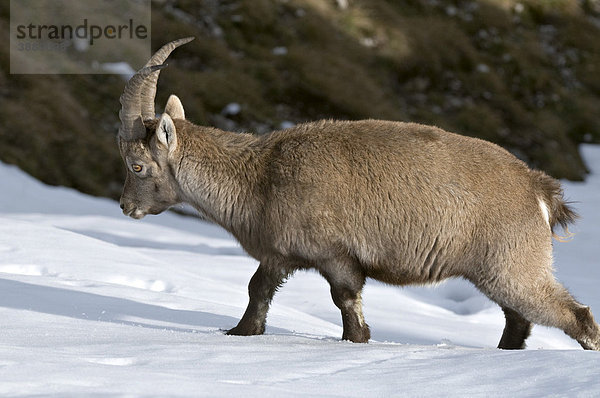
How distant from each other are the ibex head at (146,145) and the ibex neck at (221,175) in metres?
0.13

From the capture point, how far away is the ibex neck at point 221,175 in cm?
652

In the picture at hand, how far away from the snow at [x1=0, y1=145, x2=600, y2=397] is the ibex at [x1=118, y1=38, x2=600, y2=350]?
0.55 meters

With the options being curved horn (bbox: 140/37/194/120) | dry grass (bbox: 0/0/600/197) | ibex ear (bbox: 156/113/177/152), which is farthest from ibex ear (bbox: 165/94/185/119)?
dry grass (bbox: 0/0/600/197)

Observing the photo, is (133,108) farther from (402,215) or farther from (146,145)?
(402,215)

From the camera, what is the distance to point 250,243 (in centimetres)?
652

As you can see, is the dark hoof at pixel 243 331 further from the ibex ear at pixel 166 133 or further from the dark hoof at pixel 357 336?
the ibex ear at pixel 166 133

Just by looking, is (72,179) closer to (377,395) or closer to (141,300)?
(141,300)

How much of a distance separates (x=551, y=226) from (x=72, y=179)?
10.5m

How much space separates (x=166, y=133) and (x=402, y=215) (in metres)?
1.89

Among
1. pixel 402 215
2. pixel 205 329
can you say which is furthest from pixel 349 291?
pixel 205 329

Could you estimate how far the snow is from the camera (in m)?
4.20

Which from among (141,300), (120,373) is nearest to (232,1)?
(141,300)

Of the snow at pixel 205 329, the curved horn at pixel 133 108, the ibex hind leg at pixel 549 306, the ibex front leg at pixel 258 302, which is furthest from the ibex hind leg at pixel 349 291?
the curved horn at pixel 133 108

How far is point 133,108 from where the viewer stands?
21.8 ft
